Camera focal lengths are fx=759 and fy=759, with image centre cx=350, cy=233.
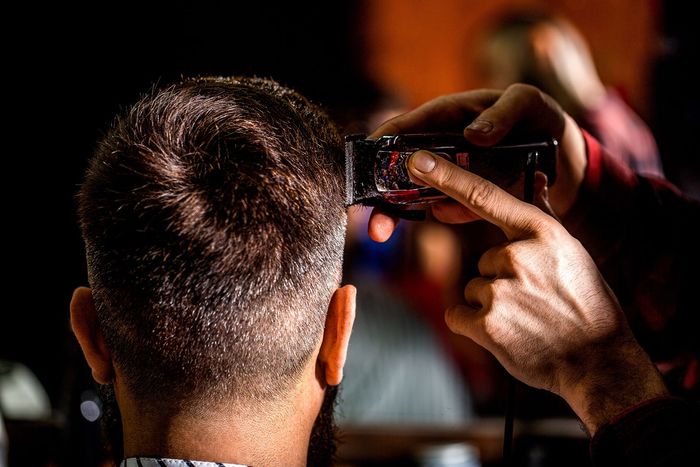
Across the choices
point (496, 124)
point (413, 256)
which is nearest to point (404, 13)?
point (413, 256)

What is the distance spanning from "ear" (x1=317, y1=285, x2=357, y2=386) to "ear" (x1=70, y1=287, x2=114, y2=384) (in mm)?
303

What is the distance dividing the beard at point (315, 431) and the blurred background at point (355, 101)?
3.10 ft

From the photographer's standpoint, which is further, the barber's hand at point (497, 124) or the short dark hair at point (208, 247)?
the barber's hand at point (497, 124)

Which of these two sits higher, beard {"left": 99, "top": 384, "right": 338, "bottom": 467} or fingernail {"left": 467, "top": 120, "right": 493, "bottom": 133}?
fingernail {"left": 467, "top": 120, "right": 493, "bottom": 133}

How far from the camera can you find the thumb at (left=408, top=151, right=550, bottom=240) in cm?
102

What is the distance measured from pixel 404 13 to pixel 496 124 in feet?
11.0

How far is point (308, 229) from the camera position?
1.01 meters

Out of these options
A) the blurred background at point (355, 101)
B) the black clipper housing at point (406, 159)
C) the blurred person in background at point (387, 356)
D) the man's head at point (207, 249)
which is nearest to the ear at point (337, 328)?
the man's head at point (207, 249)

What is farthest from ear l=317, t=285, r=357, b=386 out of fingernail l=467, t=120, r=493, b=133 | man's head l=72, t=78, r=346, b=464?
fingernail l=467, t=120, r=493, b=133

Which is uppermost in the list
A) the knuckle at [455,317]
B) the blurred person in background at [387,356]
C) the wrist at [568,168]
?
the wrist at [568,168]

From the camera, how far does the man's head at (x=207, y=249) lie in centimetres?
96

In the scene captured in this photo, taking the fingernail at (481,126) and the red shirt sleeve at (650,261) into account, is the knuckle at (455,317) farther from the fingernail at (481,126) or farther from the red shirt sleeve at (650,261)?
the red shirt sleeve at (650,261)

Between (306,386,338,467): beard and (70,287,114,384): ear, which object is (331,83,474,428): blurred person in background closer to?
(306,386,338,467): beard

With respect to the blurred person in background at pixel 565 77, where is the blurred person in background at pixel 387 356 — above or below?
below
